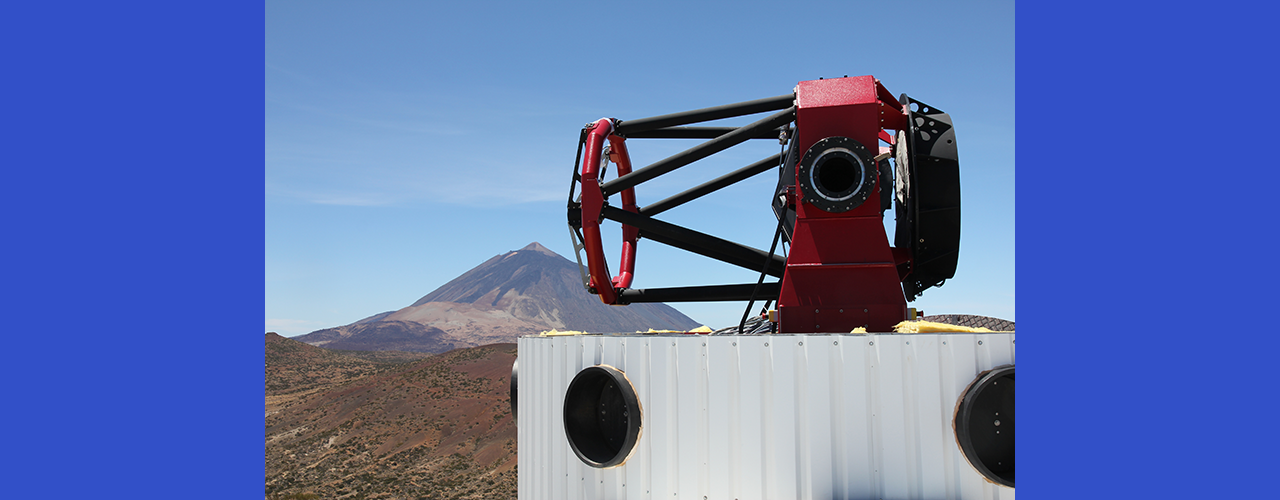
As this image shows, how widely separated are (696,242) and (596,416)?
3.79 metres

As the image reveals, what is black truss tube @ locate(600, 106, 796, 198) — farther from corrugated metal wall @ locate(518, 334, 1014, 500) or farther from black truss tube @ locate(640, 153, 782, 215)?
corrugated metal wall @ locate(518, 334, 1014, 500)

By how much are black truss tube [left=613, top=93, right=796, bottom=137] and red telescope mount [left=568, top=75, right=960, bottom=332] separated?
14 millimetres

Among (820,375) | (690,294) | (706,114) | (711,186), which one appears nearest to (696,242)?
(690,294)

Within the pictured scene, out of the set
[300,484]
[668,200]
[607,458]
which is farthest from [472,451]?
[607,458]

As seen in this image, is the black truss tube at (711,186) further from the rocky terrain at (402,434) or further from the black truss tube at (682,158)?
the rocky terrain at (402,434)

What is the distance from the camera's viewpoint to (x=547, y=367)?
6215 millimetres

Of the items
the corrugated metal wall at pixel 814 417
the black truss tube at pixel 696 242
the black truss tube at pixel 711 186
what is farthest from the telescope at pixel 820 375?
the black truss tube at pixel 711 186

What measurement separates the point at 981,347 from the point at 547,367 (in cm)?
347

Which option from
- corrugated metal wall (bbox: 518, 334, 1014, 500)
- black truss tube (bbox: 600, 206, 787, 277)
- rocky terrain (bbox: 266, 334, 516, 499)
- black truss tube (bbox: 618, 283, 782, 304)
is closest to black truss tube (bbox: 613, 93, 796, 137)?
black truss tube (bbox: 600, 206, 787, 277)

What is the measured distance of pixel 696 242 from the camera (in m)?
9.34

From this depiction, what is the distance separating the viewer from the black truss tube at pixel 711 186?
995cm

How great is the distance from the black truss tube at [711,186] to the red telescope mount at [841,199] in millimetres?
784

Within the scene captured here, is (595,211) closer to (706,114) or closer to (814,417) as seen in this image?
(706,114)

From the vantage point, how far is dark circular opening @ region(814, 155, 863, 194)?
691 centimetres
